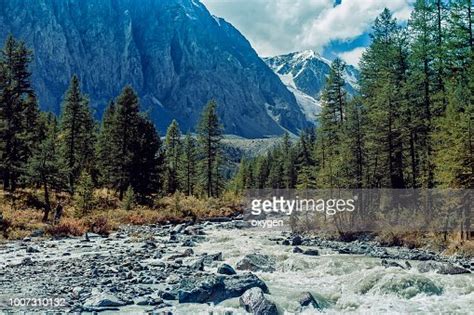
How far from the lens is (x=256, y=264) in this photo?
20406 mm

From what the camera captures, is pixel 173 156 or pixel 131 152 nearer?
pixel 131 152

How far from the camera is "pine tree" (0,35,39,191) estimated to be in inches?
1577

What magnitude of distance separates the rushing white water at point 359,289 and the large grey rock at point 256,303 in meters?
0.28

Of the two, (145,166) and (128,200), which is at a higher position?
(145,166)

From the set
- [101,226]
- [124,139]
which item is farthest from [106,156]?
[101,226]

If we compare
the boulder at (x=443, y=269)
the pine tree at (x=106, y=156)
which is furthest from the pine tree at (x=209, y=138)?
the boulder at (x=443, y=269)

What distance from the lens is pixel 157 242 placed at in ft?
94.4

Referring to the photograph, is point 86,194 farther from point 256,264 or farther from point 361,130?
point 361,130

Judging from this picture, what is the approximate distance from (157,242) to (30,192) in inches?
626

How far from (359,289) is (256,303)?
443 cm

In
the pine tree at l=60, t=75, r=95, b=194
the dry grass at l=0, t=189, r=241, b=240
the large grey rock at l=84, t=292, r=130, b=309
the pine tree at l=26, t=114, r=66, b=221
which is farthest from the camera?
the pine tree at l=60, t=75, r=95, b=194

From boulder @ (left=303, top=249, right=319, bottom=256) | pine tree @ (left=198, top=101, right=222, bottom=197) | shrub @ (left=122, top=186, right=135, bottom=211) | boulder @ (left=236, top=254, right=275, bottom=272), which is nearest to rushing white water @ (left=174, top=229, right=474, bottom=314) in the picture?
boulder @ (left=236, top=254, right=275, bottom=272)

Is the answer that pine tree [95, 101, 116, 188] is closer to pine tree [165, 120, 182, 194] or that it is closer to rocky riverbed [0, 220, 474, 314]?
pine tree [165, 120, 182, 194]

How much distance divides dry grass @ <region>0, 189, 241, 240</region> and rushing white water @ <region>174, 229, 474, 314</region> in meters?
13.8
